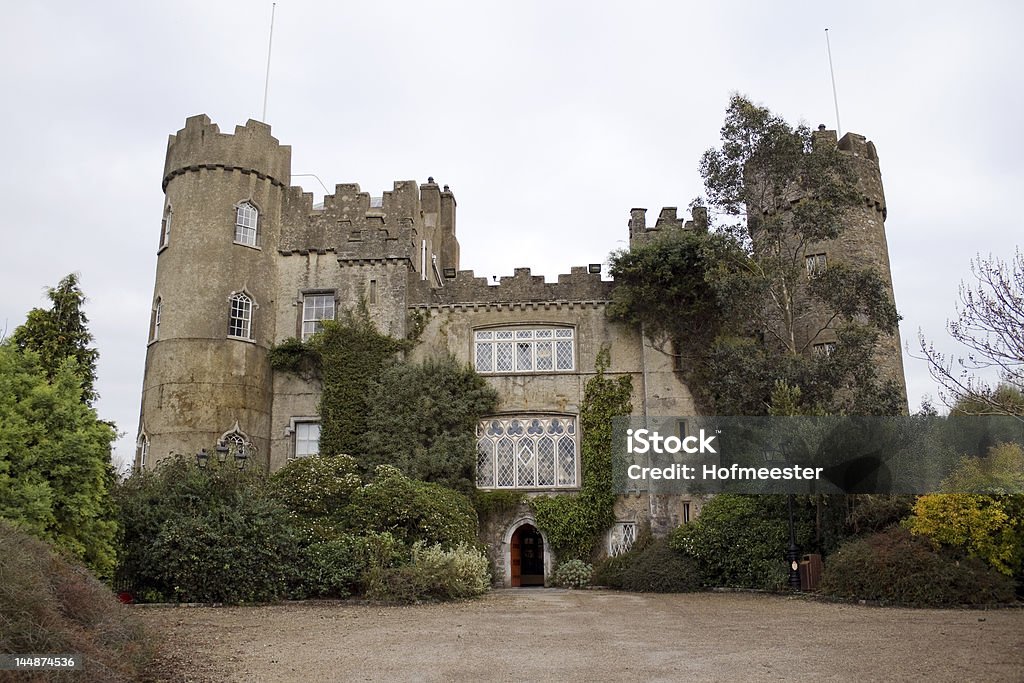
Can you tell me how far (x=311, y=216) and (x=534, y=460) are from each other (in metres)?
10.2

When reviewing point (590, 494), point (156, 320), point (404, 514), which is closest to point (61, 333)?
point (156, 320)

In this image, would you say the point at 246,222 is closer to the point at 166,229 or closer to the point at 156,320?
the point at 166,229

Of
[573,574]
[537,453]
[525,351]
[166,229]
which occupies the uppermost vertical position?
[166,229]

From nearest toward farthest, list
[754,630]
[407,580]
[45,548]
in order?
[45,548], [754,630], [407,580]

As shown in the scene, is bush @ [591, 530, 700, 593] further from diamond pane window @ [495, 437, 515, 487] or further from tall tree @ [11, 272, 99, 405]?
tall tree @ [11, 272, 99, 405]

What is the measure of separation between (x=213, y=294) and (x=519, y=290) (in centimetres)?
889

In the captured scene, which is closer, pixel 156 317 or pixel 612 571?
pixel 612 571

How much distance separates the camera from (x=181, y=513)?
1616cm

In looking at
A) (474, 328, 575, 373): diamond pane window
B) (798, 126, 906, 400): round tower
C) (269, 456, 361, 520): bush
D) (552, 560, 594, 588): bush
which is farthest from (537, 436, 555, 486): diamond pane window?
(798, 126, 906, 400): round tower

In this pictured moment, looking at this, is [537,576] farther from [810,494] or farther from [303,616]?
[303,616]

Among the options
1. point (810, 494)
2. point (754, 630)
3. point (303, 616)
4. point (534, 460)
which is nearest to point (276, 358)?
point (534, 460)

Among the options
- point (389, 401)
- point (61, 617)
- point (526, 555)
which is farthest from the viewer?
point (526, 555)

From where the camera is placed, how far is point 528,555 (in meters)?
24.7

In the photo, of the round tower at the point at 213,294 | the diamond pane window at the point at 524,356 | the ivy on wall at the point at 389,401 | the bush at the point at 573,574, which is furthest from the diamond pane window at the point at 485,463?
the round tower at the point at 213,294
